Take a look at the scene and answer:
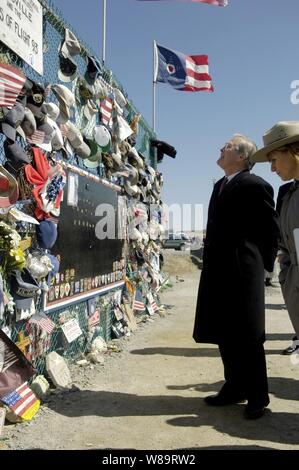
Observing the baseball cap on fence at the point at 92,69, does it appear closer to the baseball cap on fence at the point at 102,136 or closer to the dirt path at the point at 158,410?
the baseball cap on fence at the point at 102,136

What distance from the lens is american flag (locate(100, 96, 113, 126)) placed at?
19.2ft

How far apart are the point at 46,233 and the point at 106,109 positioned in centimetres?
263

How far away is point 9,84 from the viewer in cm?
324

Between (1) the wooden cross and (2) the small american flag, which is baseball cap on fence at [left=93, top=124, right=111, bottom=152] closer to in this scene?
(2) the small american flag

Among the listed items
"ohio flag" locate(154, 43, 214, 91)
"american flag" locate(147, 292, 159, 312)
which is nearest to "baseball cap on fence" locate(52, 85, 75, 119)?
"american flag" locate(147, 292, 159, 312)

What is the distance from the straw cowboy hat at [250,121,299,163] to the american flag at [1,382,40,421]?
2.49 metres

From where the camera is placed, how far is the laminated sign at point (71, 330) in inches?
181

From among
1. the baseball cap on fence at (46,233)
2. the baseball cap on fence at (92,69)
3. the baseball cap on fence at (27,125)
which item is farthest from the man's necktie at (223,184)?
the baseball cap on fence at (92,69)

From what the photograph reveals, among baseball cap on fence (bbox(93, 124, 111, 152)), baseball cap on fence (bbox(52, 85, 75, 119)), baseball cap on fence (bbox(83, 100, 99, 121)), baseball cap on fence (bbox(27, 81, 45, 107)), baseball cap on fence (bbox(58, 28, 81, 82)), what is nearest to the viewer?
baseball cap on fence (bbox(27, 81, 45, 107))

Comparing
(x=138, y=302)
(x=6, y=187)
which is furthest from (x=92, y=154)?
(x=138, y=302)

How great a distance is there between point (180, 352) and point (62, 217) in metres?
2.46

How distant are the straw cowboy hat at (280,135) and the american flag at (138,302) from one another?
5.09 meters

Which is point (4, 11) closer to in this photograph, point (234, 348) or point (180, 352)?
point (234, 348)

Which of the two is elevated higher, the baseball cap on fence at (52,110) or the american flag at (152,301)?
the baseball cap on fence at (52,110)
